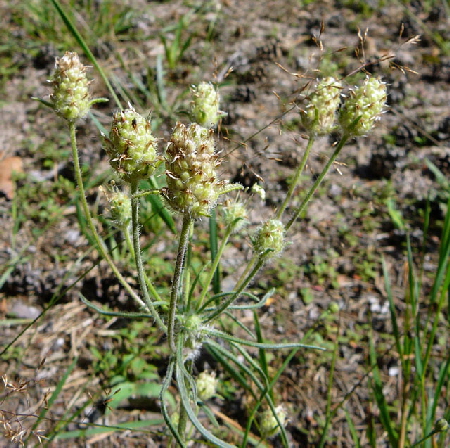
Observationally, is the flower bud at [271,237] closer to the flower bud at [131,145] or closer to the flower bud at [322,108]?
the flower bud at [322,108]

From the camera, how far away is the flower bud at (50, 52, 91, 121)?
1477mm

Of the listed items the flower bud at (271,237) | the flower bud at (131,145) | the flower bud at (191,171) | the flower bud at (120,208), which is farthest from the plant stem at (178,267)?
the flower bud at (120,208)

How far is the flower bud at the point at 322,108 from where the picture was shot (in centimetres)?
171

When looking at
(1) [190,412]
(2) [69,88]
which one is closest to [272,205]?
(2) [69,88]

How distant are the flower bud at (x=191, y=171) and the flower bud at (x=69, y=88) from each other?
1.67 feet

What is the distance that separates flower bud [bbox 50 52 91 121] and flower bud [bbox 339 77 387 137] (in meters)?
0.89

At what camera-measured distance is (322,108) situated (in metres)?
1.71

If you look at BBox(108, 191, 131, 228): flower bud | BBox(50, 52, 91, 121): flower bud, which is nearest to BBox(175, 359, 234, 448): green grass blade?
BBox(108, 191, 131, 228): flower bud

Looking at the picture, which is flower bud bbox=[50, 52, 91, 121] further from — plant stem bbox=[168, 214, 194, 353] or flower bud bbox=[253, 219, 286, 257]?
flower bud bbox=[253, 219, 286, 257]

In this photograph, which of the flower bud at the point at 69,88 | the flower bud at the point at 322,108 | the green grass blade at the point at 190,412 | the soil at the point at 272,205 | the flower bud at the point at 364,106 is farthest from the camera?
the soil at the point at 272,205

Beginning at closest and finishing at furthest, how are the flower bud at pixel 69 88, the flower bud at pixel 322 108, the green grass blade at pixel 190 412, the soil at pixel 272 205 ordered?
1. the green grass blade at pixel 190 412
2. the flower bud at pixel 69 88
3. the flower bud at pixel 322 108
4. the soil at pixel 272 205

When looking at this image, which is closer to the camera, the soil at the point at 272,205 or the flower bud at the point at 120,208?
the flower bud at the point at 120,208

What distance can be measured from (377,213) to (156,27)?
2948 millimetres

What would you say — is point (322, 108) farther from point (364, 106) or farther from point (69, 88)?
point (69, 88)
